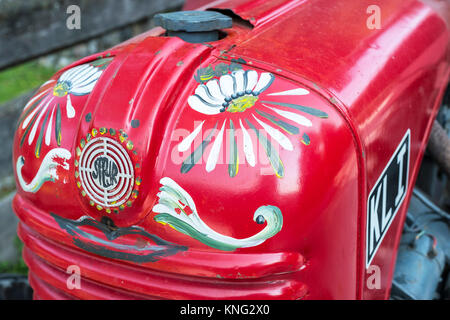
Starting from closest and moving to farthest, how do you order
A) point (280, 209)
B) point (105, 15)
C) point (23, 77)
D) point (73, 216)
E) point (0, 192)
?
point (280, 209) → point (73, 216) → point (105, 15) → point (0, 192) → point (23, 77)

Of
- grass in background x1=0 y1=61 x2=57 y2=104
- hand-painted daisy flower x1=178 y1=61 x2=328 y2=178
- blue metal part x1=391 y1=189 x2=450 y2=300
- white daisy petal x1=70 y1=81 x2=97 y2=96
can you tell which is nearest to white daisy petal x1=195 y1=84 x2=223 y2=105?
hand-painted daisy flower x1=178 y1=61 x2=328 y2=178

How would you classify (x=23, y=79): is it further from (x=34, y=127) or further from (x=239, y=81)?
(x=239, y=81)

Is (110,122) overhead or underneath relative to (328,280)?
overhead

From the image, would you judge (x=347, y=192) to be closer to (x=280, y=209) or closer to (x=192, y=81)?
(x=280, y=209)

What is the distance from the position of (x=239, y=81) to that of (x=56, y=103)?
382 millimetres

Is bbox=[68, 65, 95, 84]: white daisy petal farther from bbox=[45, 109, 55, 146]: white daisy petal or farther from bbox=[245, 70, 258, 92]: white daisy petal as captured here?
bbox=[245, 70, 258, 92]: white daisy petal

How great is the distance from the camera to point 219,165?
37.0 inches

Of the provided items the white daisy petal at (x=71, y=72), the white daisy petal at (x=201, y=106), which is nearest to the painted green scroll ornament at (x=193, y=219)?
the white daisy petal at (x=201, y=106)

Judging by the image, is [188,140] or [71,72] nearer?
[188,140]

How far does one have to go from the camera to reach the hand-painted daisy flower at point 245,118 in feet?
3.07

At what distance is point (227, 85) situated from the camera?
1.00 metres

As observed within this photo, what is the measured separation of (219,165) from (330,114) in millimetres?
214

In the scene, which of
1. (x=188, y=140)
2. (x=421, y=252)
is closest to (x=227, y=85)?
(x=188, y=140)
